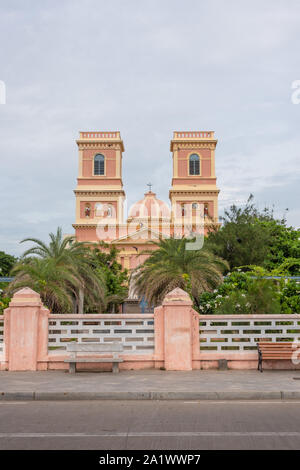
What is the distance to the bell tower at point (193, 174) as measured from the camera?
196ft

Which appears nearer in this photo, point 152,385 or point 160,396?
point 160,396

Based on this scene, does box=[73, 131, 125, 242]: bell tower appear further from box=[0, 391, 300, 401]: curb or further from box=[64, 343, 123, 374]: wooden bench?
box=[0, 391, 300, 401]: curb

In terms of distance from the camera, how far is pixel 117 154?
60719 millimetres

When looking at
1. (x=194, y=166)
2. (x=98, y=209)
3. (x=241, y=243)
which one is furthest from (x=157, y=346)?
(x=194, y=166)

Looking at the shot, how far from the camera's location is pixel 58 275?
19.0 meters

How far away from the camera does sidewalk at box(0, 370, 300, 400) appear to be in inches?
368

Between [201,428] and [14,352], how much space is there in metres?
6.65

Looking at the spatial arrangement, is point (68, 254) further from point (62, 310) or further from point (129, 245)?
point (129, 245)

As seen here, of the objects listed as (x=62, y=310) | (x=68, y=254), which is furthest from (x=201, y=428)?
(x=68, y=254)

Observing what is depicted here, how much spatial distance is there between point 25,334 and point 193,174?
50346 mm

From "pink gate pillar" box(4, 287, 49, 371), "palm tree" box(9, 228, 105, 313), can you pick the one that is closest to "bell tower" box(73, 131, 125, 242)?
"palm tree" box(9, 228, 105, 313)

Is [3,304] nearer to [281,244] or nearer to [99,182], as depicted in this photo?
→ [281,244]

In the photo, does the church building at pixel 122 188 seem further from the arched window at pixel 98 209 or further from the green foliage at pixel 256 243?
the green foliage at pixel 256 243
